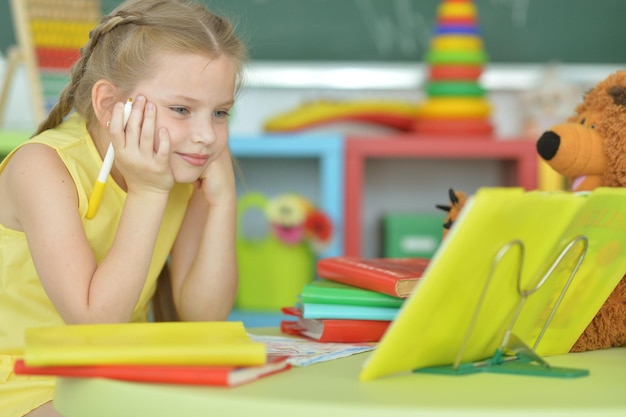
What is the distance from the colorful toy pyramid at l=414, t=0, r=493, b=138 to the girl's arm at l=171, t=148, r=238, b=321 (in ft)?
3.84

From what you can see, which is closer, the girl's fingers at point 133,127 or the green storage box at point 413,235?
the girl's fingers at point 133,127

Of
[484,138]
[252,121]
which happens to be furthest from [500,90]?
[252,121]

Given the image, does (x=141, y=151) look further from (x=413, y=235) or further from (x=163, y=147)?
(x=413, y=235)

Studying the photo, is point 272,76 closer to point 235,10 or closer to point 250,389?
point 235,10

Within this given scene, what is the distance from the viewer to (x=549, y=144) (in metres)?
1.07

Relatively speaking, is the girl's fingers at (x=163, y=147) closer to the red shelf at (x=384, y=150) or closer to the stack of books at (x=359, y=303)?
the stack of books at (x=359, y=303)

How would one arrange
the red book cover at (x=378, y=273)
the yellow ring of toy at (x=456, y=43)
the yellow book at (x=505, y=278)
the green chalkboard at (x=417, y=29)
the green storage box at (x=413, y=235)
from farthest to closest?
the green chalkboard at (x=417, y=29), the green storage box at (x=413, y=235), the yellow ring of toy at (x=456, y=43), the red book cover at (x=378, y=273), the yellow book at (x=505, y=278)

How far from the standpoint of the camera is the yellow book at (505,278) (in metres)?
0.69

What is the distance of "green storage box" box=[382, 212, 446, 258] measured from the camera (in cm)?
251

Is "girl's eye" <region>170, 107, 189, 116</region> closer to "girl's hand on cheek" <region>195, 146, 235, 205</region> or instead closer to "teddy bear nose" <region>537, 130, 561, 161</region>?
"girl's hand on cheek" <region>195, 146, 235, 205</region>

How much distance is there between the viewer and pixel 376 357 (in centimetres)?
72

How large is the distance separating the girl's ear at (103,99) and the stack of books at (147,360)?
1.60 ft

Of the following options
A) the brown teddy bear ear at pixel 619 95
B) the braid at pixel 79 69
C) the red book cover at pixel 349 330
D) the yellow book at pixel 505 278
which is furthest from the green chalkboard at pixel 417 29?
the yellow book at pixel 505 278

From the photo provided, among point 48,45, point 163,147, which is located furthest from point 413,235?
point 163,147
